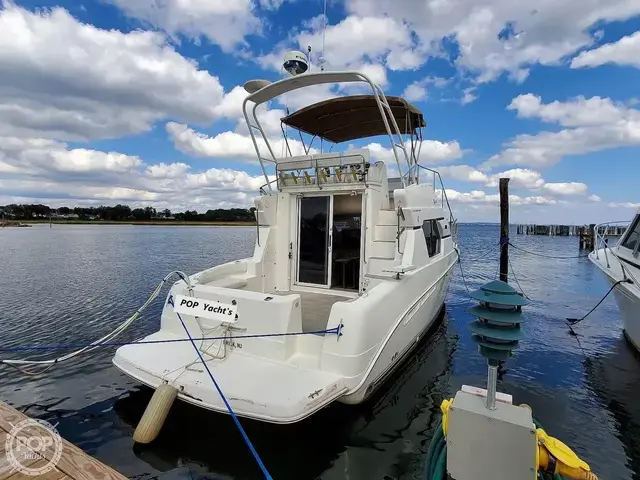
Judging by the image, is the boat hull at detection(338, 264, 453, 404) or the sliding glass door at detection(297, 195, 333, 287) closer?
the boat hull at detection(338, 264, 453, 404)

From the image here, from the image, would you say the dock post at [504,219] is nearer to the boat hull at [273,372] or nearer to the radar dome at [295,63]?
the boat hull at [273,372]

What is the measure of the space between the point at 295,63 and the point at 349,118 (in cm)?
249

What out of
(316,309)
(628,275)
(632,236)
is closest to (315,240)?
(316,309)

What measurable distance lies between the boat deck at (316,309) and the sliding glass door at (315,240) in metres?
0.32

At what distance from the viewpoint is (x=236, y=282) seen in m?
6.01

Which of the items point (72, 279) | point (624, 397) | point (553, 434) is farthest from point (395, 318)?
point (72, 279)

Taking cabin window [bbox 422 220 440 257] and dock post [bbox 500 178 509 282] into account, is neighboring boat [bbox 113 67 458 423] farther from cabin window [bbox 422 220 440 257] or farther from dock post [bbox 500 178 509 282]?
dock post [bbox 500 178 509 282]

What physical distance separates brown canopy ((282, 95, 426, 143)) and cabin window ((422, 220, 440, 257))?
2.15 m

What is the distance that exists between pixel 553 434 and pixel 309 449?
310 cm

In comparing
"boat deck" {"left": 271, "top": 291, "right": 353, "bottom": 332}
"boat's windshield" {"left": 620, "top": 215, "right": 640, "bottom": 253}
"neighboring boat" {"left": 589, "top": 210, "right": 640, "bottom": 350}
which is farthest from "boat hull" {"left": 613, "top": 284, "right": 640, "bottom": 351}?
"boat deck" {"left": 271, "top": 291, "right": 353, "bottom": 332}

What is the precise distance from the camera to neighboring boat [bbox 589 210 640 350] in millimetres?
6301

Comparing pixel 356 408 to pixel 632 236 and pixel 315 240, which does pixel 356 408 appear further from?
pixel 632 236

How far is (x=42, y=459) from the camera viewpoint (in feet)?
8.93

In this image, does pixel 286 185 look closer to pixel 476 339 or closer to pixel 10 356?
pixel 476 339
